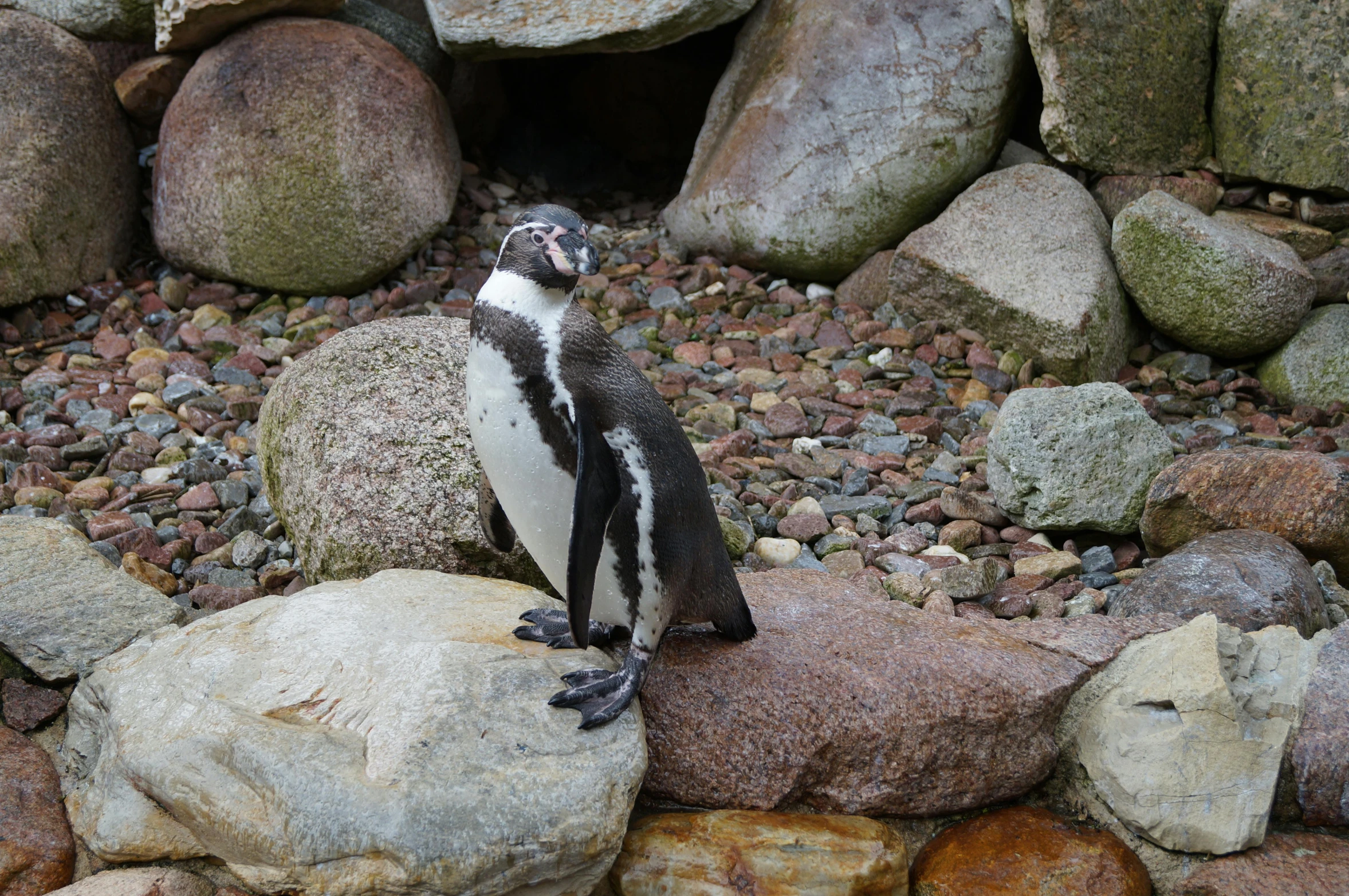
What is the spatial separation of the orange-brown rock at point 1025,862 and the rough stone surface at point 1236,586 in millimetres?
785

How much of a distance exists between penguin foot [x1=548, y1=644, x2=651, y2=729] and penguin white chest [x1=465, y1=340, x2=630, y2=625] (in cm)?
10

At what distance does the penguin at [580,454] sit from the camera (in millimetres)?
2316

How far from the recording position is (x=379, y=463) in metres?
3.35

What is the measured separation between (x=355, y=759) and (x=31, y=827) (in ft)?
2.65

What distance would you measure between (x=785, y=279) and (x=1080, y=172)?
161 cm

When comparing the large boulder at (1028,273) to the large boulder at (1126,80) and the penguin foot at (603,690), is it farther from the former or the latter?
the penguin foot at (603,690)

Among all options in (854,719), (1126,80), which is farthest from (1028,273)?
(854,719)

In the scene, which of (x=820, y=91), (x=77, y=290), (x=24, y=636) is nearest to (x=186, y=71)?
(x=77, y=290)

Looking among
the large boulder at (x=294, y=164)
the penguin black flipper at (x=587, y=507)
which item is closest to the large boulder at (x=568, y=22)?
the large boulder at (x=294, y=164)

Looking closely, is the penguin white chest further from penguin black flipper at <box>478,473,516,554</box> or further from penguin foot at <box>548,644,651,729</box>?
penguin black flipper at <box>478,473,516,554</box>

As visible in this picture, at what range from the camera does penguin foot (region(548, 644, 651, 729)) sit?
8.03 feet

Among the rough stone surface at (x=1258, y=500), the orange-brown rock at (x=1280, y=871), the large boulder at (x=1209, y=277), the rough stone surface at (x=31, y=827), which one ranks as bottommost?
the rough stone surface at (x=31, y=827)

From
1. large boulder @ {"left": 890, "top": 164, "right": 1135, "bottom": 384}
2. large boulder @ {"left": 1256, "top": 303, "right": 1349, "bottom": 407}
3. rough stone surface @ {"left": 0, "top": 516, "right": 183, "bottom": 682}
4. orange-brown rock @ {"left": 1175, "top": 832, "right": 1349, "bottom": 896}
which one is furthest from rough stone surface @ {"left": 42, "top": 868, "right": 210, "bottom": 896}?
large boulder @ {"left": 1256, "top": 303, "right": 1349, "bottom": 407}

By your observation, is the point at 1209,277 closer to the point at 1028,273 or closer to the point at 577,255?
the point at 1028,273
